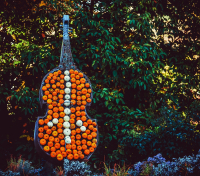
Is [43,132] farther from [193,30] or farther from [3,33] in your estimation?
[193,30]

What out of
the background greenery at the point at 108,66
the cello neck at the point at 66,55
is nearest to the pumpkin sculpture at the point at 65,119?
the cello neck at the point at 66,55

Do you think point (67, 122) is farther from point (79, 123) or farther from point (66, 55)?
point (66, 55)

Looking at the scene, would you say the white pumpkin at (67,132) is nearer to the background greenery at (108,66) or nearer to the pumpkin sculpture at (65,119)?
the pumpkin sculpture at (65,119)

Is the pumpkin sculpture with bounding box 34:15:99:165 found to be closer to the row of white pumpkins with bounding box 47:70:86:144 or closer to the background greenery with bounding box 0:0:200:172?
the row of white pumpkins with bounding box 47:70:86:144

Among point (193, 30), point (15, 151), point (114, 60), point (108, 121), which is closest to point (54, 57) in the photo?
point (114, 60)

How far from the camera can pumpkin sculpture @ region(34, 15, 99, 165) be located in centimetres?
281

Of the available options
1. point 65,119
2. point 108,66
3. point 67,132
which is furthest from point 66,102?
point 108,66

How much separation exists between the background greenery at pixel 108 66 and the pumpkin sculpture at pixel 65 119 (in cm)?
121

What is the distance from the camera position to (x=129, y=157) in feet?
15.0

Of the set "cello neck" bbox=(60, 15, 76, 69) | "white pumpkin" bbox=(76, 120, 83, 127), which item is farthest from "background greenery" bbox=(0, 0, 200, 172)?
"white pumpkin" bbox=(76, 120, 83, 127)

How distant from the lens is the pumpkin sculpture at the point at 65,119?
2.81 metres

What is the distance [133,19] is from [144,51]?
26.3 inches

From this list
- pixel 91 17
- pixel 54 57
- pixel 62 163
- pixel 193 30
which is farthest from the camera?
pixel 193 30

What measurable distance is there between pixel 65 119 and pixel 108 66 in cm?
210
